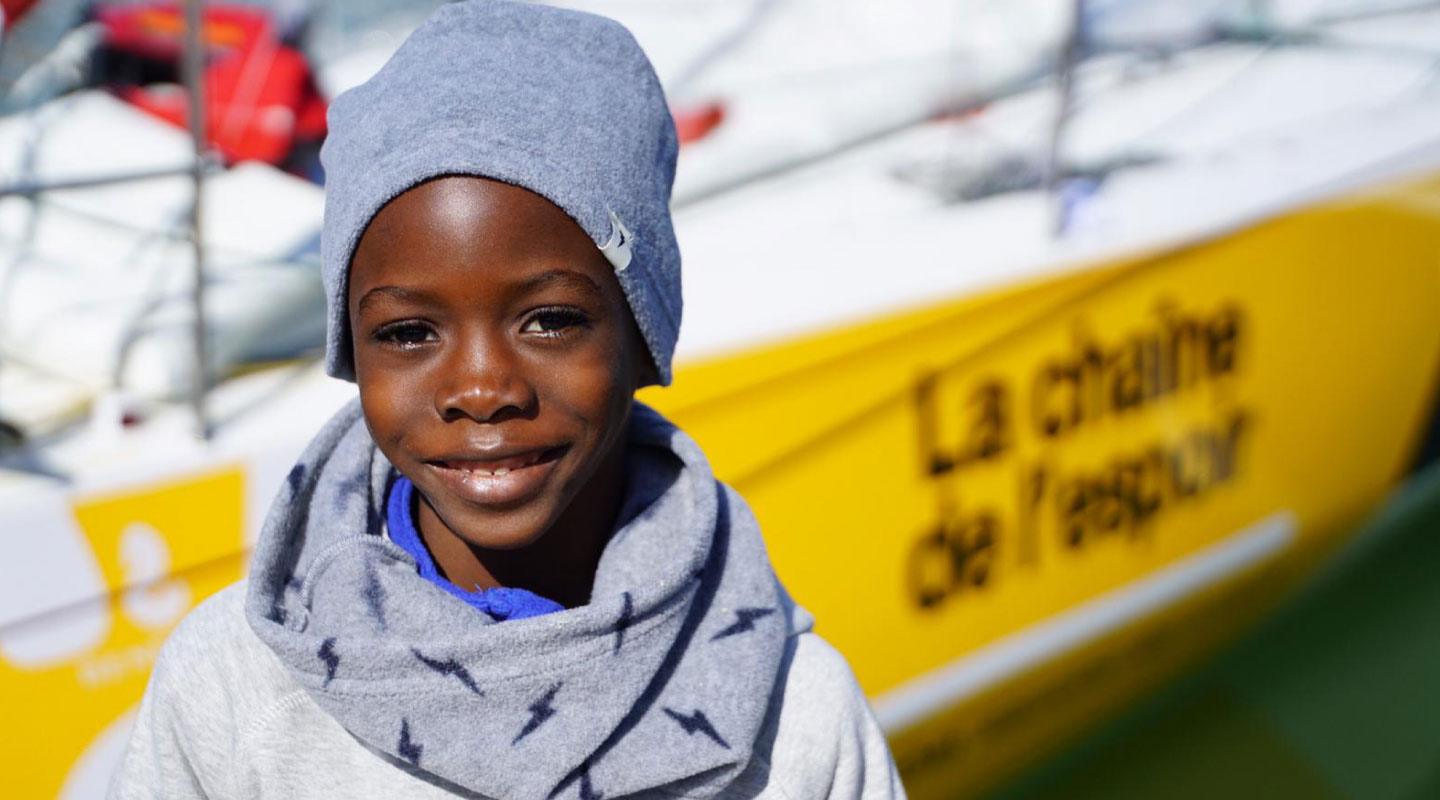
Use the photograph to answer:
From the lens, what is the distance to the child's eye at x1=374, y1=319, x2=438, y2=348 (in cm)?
88

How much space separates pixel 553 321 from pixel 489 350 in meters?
0.05

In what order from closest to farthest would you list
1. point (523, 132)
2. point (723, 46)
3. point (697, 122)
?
point (523, 132), point (697, 122), point (723, 46)

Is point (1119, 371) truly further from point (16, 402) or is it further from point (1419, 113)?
point (16, 402)

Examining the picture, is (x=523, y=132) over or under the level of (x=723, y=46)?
over

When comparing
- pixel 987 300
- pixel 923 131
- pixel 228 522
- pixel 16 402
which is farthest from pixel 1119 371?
pixel 16 402

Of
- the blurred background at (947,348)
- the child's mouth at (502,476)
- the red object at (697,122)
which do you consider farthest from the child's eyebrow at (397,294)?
the red object at (697,122)

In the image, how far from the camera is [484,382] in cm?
86

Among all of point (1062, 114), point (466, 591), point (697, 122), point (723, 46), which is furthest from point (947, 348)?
point (466, 591)

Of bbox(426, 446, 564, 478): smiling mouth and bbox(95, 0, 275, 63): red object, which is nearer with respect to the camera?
bbox(426, 446, 564, 478): smiling mouth

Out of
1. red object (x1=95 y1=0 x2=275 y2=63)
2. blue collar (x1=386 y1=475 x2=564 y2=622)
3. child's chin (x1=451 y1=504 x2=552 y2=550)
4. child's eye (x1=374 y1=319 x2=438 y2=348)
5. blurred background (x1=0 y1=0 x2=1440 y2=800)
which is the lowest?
blurred background (x1=0 y1=0 x2=1440 y2=800)

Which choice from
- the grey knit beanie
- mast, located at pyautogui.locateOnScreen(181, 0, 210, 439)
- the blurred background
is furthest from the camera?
the blurred background

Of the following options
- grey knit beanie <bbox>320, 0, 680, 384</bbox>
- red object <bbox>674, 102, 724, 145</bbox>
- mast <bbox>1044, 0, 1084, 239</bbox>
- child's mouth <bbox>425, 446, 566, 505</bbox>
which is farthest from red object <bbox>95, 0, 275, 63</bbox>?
child's mouth <bbox>425, 446, 566, 505</bbox>

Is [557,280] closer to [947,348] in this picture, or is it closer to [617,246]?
[617,246]

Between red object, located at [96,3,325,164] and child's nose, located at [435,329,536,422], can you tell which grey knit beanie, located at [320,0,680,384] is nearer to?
child's nose, located at [435,329,536,422]
